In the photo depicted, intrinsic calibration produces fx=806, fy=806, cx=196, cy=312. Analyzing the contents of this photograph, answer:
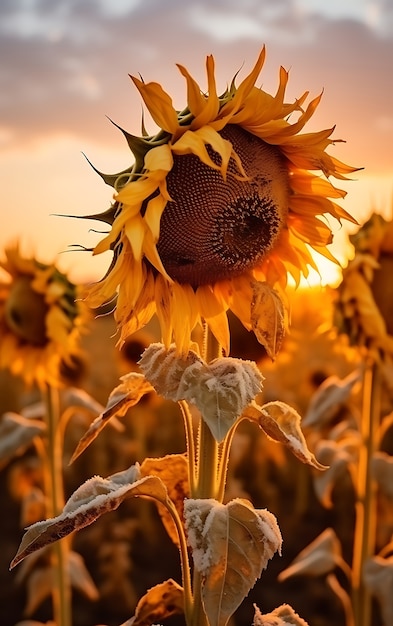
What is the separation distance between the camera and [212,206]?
53.2 inches

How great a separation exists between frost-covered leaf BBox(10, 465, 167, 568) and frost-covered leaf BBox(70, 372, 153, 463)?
9 cm

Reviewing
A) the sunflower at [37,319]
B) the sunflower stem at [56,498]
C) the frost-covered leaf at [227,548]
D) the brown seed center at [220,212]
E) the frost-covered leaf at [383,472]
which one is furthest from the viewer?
the sunflower at [37,319]

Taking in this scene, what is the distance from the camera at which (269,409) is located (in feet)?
4.82

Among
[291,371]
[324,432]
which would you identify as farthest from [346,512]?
[291,371]

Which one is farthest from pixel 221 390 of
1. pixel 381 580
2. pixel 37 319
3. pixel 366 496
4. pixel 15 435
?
pixel 37 319

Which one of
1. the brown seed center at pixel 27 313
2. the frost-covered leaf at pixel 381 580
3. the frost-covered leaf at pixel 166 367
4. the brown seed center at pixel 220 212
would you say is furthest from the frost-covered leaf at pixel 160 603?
the brown seed center at pixel 27 313

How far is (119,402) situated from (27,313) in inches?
72.8

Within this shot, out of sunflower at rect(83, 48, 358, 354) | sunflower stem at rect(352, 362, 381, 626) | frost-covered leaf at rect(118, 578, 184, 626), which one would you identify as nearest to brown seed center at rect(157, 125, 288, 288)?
sunflower at rect(83, 48, 358, 354)

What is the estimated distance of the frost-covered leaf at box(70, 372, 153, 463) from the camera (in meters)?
1.41

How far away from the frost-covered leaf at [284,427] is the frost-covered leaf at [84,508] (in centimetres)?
20

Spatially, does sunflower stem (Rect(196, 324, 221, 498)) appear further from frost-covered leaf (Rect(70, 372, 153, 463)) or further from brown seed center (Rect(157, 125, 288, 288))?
brown seed center (Rect(157, 125, 288, 288))

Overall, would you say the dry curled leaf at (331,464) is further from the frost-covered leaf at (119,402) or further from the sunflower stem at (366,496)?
the frost-covered leaf at (119,402)

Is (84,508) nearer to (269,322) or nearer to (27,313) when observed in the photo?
(269,322)

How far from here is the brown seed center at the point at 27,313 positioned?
10.3 feet
